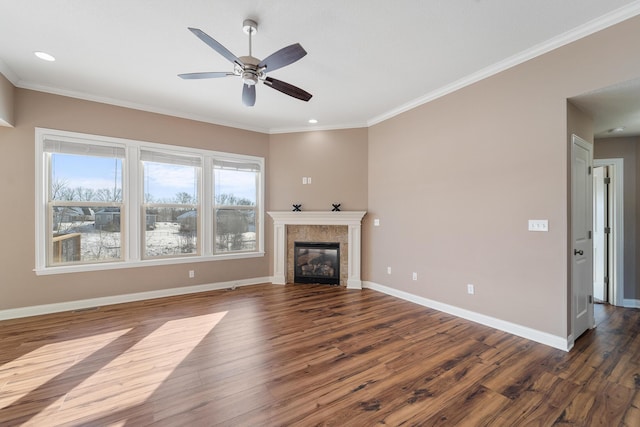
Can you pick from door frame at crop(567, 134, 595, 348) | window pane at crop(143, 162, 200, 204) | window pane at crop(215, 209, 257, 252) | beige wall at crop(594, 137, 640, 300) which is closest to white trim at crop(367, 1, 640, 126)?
door frame at crop(567, 134, 595, 348)

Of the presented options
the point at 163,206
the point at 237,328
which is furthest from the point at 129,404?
the point at 163,206

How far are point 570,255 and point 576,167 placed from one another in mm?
931

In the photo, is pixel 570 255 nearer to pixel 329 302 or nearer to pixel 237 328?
pixel 329 302

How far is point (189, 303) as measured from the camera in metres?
3.95

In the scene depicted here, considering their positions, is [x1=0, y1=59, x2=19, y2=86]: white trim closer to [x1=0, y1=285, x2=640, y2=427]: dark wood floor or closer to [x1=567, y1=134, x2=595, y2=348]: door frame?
[x1=0, y1=285, x2=640, y2=427]: dark wood floor

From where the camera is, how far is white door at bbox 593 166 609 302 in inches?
156

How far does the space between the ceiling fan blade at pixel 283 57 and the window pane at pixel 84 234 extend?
338 centimetres

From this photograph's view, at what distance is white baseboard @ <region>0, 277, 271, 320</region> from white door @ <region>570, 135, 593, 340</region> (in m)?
4.58

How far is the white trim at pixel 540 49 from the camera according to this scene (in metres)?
2.20

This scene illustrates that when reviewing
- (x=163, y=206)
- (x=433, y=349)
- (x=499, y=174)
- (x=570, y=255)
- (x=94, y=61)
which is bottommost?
(x=433, y=349)

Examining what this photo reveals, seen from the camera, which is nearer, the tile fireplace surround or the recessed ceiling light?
the recessed ceiling light

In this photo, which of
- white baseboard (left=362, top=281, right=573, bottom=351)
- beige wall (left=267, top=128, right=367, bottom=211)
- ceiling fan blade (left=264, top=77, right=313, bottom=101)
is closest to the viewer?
ceiling fan blade (left=264, top=77, right=313, bottom=101)

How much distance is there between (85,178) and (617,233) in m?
7.73

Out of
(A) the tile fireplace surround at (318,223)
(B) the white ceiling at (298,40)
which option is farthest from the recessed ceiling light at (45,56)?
(A) the tile fireplace surround at (318,223)
